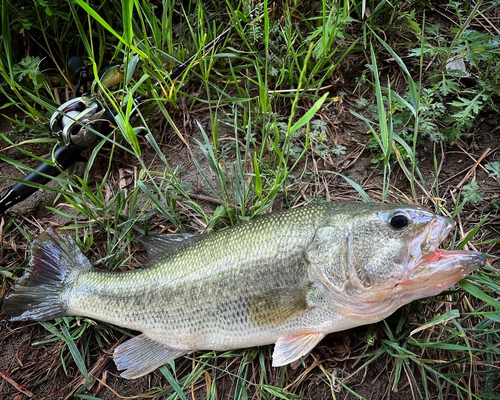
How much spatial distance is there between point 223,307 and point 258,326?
0.26 meters

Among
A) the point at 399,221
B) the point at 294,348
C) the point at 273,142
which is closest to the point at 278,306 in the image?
the point at 294,348

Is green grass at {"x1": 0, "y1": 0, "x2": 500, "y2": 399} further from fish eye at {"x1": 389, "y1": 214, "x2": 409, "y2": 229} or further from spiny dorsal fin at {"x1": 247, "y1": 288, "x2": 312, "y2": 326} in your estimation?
fish eye at {"x1": 389, "y1": 214, "x2": 409, "y2": 229}

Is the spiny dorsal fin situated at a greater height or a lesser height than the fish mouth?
lesser

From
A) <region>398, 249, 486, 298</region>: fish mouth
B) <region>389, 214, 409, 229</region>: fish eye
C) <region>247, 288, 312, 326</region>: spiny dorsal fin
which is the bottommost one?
<region>247, 288, 312, 326</region>: spiny dorsal fin

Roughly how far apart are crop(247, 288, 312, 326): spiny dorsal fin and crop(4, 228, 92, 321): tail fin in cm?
144

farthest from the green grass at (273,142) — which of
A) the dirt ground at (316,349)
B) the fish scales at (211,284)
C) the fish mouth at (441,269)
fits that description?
the fish mouth at (441,269)

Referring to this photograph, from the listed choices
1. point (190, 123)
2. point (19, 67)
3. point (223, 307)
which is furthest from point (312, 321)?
point (19, 67)

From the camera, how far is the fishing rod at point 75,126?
10.7ft

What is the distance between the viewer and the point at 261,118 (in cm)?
344

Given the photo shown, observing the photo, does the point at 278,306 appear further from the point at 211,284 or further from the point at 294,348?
the point at 211,284

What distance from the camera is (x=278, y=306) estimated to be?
264cm

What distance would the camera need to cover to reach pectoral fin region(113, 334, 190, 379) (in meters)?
2.98

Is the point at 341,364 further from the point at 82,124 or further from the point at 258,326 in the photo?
the point at 82,124

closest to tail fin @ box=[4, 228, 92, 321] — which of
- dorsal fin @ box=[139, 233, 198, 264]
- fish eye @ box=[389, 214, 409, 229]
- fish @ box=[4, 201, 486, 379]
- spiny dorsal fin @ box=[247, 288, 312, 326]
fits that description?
fish @ box=[4, 201, 486, 379]
